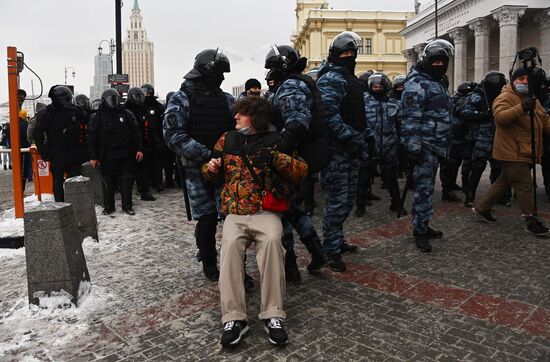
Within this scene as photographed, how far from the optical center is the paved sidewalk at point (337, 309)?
10.7 ft

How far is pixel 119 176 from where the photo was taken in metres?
8.61

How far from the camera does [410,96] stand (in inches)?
212

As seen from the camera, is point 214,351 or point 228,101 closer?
point 214,351

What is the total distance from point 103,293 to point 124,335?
1.02 metres

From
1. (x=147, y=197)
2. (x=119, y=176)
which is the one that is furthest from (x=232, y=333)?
(x=147, y=197)

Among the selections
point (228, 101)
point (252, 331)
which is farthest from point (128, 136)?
point (252, 331)

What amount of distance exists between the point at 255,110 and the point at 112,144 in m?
5.25

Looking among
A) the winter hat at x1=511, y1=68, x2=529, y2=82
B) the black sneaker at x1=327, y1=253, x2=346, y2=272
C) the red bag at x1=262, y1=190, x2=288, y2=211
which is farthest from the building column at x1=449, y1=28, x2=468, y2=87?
the red bag at x1=262, y1=190, x2=288, y2=211

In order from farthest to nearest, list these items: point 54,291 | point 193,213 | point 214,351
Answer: point 193,213 < point 54,291 < point 214,351

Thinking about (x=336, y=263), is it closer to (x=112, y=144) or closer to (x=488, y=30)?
(x=112, y=144)

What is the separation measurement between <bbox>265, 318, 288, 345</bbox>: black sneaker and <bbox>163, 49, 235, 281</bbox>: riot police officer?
136 centimetres

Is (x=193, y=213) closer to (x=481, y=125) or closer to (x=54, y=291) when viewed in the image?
(x=54, y=291)

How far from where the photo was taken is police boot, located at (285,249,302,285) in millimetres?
4535

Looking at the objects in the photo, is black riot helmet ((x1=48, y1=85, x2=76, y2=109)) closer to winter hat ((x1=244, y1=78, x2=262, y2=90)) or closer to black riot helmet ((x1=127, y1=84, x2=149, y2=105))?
black riot helmet ((x1=127, y1=84, x2=149, y2=105))
